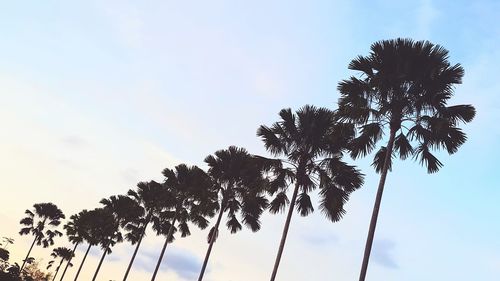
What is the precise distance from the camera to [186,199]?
39.1 metres

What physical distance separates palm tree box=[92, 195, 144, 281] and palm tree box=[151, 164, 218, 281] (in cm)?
684

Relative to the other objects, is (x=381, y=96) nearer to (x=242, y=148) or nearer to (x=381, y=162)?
(x=381, y=162)

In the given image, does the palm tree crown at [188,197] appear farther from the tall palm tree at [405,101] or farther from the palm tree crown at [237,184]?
the tall palm tree at [405,101]

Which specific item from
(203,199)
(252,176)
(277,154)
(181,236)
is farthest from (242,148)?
(181,236)

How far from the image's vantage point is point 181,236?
3962 cm

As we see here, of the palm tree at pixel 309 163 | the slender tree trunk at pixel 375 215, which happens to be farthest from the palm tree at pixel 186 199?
the slender tree trunk at pixel 375 215

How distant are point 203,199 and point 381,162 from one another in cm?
1683

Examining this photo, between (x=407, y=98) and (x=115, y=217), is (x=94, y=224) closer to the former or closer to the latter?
(x=115, y=217)

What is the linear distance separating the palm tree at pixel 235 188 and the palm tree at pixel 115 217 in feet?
61.2

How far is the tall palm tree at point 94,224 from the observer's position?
56.4 m

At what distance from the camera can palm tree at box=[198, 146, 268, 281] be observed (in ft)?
95.9

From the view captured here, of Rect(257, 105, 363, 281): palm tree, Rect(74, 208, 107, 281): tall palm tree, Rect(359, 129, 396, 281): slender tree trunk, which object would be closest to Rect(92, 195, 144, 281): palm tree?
Rect(74, 208, 107, 281): tall palm tree

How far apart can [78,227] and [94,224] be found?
28.0ft

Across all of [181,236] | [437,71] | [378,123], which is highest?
[437,71]
